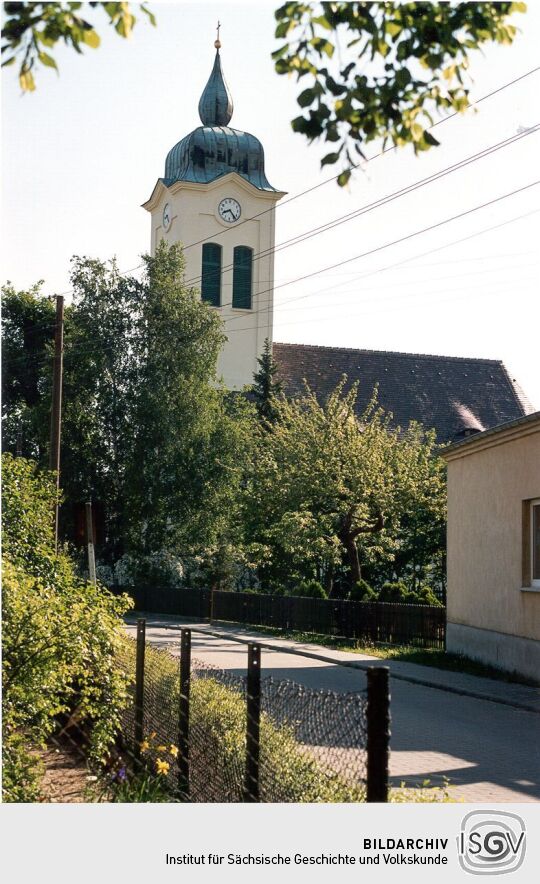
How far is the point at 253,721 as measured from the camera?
18.3ft

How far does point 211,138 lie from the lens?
48.2m

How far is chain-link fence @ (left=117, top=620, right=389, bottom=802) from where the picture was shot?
15.7ft

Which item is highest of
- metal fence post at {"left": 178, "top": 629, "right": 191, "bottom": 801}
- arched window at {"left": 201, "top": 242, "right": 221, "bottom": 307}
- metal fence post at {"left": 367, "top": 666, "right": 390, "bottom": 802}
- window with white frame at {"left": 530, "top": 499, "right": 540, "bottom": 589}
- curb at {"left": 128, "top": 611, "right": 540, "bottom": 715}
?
arched window at {"left": 201, "top": 242, "right": 221, "bottom": 307}

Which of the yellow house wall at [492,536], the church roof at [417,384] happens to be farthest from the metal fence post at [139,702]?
the church roof at [417,384]

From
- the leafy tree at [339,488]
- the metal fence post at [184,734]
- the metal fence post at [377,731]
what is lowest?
the metal fence post at [184,734]

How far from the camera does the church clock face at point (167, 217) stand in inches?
1905

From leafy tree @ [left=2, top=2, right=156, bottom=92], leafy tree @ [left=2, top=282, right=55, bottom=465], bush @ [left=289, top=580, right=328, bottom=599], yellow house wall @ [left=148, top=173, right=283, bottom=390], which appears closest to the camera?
leafy tree @ [left=2, top=2, right=156, bottom=92]

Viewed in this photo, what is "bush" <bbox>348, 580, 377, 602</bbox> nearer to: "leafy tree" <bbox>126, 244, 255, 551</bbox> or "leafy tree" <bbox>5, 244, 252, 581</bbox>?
"leafy tree" <bbox>126, 244, 255, 551</bbox>
